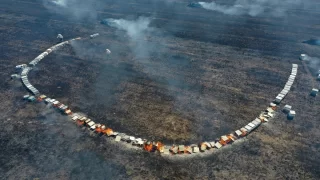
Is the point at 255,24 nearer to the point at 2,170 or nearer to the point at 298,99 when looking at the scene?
the point at 298,99

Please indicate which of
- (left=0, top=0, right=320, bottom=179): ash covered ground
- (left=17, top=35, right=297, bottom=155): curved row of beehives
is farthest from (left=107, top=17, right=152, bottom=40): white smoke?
(left=17, top=35, right=297, bottom=155): curved row of beehives

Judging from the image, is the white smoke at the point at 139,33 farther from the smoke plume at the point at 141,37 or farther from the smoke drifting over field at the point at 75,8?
the smoke drifting over field at the point at 75,8

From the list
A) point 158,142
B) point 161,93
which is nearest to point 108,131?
point 158,142

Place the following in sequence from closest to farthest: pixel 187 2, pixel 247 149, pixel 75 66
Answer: pixel 247 149
pixel 75 66
pixel 187 2

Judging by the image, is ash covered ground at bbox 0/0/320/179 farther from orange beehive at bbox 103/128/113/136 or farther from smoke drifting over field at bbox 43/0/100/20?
smoke drifting over field at bbox 43/0/100/20

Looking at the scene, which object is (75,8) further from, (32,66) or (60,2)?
(32,66)

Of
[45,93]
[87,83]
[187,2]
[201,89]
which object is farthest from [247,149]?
[187,2]

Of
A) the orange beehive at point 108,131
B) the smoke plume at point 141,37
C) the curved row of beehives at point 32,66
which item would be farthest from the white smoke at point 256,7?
the orange beehive at point 108,131
